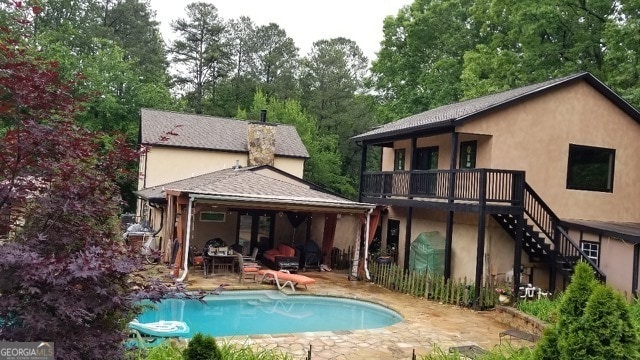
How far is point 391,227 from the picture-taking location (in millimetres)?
20891

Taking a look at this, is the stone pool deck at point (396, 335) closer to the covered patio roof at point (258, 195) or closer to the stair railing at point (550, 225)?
the covered patio roof at point (258, 195)

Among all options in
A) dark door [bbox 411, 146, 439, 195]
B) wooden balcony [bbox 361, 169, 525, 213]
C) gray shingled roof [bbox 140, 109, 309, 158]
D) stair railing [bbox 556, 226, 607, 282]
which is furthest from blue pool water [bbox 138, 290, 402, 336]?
gray shingled roof [bbox 140, 109, 309, 158]

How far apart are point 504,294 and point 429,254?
304 centimetres

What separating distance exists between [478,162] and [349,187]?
22984 mm

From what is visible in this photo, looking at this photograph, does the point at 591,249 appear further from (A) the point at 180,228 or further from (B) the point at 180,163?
(B) the point at 180,163

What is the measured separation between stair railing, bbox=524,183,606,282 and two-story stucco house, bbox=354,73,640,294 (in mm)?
32

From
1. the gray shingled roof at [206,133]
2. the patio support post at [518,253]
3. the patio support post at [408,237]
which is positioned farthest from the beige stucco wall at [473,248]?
the gray shingled roof at [206,133]

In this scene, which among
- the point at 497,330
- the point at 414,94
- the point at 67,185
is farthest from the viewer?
the point at 414,94

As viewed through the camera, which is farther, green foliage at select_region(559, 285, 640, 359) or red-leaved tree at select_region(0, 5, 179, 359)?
green foliage at select_region(559, 285, 640, 359)

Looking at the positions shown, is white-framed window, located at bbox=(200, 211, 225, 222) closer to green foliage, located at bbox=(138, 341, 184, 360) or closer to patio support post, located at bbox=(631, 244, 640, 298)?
green foliage, located at bbox=(138, 341, 184, 360)

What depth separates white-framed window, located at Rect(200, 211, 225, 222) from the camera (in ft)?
66.2

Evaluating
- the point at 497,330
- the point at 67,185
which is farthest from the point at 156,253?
the point at 497,330

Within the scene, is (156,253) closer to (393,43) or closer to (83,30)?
(393,43)

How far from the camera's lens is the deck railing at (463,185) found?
13.7m
